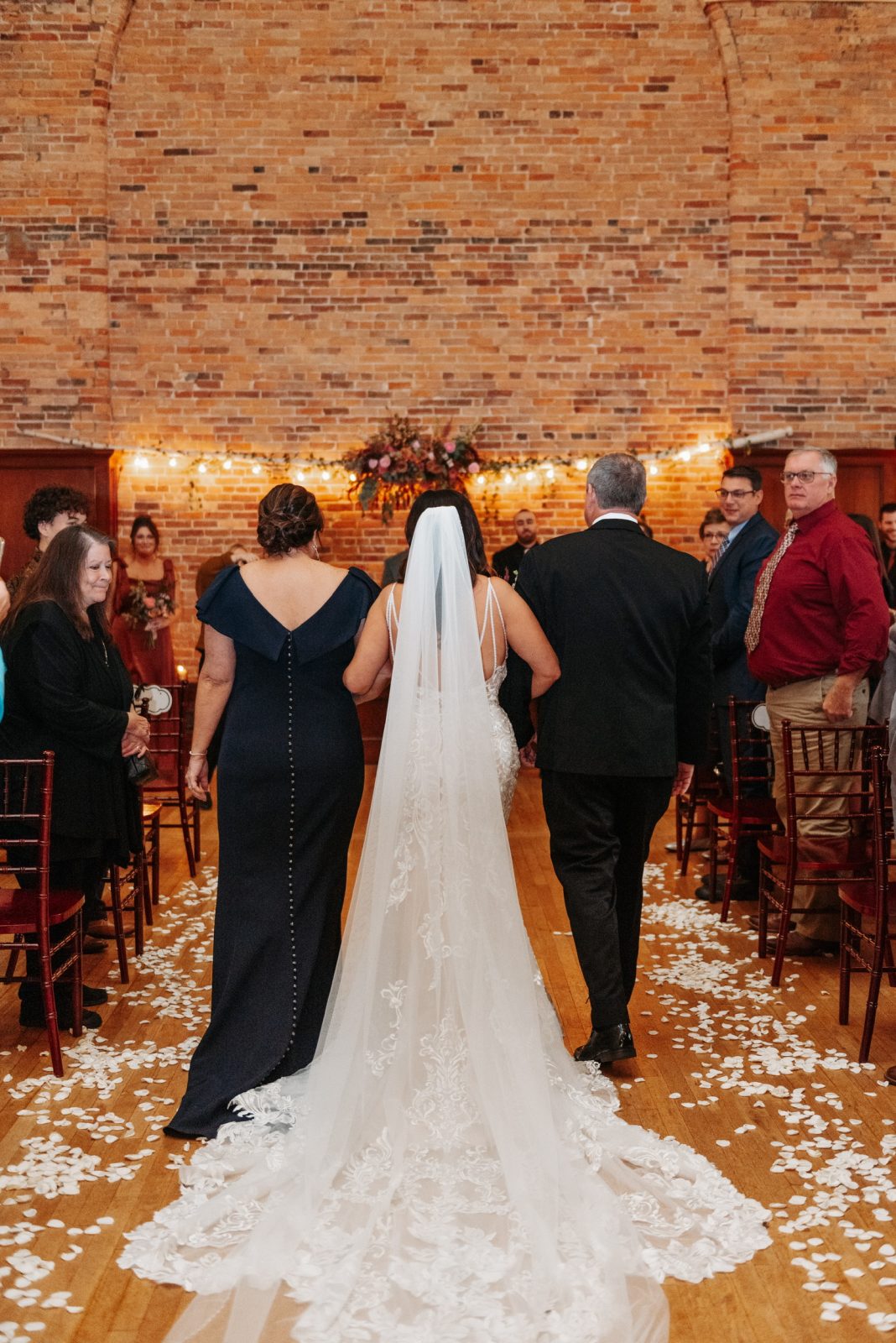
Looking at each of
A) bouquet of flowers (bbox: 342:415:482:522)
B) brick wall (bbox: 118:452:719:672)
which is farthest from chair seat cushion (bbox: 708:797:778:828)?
brick wall (bbox: 118:452:719:672)

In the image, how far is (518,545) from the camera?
1004 cm

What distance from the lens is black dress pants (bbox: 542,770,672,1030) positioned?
161 inches

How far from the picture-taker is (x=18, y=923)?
13.5ft

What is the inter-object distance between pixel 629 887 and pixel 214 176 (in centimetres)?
781

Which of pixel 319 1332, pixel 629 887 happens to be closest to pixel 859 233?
pixel 629 887

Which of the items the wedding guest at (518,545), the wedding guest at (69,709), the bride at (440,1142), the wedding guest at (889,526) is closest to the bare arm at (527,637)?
the bride at (440,1142)

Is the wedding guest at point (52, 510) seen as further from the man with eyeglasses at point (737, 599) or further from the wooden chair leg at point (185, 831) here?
the man with eyeglasses at point (737, 599)

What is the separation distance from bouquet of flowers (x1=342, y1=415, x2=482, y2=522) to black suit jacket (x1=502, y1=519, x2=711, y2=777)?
A: 579cm

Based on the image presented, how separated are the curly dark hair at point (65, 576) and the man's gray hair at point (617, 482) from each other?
5.55 ft

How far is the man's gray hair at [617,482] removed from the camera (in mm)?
4066

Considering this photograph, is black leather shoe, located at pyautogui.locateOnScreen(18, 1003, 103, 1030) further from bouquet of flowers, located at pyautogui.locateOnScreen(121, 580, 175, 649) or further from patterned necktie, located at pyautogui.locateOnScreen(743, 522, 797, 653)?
bouquet of flowers, located at pyautogui.locateOnScreen(121, 580, 175, 649)

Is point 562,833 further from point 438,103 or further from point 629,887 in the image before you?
point 438,103

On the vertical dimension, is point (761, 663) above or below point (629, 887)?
above

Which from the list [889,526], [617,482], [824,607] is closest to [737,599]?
[824,607]
